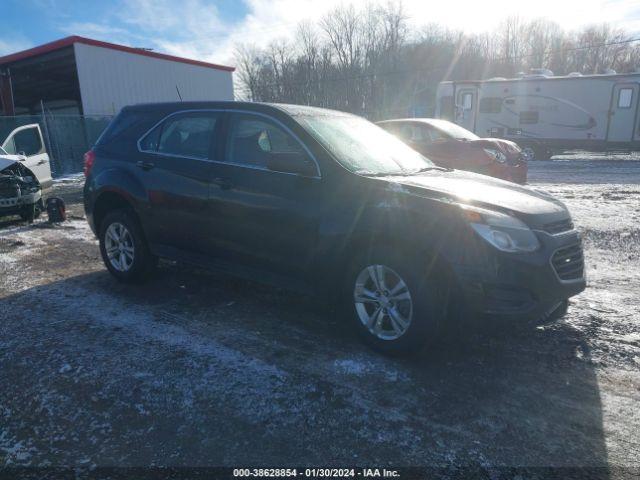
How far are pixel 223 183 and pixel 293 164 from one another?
2.68ft

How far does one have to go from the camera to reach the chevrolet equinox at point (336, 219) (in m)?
3.16

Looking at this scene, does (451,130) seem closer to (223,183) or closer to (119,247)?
(223,183)

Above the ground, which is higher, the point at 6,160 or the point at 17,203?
the point at 6,160

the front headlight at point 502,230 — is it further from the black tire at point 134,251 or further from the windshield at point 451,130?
the windshield at point 451,130

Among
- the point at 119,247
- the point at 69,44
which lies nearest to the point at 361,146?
the point at 119,247

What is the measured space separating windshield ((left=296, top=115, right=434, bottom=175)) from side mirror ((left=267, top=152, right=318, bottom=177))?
0.74 feet

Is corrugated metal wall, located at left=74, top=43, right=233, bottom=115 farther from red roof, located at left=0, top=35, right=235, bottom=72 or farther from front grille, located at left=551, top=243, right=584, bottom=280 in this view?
front grille, located at left=551, top=243, right=584, bottom=280

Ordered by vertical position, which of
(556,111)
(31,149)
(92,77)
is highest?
(92,77)

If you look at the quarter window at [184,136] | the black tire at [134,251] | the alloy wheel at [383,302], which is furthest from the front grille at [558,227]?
the black tire at [134,251]

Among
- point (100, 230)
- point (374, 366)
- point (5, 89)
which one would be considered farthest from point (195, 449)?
point (5, 89)

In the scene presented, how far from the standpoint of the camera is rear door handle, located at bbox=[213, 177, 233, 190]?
4152mm

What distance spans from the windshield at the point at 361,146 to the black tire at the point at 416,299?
777mm

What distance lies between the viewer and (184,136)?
466 cm

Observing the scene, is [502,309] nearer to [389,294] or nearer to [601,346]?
[389,294]
